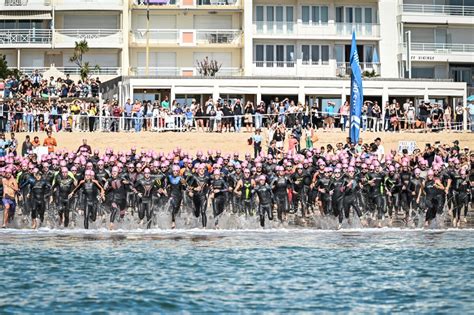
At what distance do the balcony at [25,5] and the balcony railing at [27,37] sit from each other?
1.27 meters

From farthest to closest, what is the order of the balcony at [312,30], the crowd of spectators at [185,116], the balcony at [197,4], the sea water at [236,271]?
1. the balcony at [197,4]
2. the balcony at [312,30]
3. the crowd of spectators at [185,116]
4. the sea water at [236,271]

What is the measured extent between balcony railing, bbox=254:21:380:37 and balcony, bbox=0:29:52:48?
1201 centimetres

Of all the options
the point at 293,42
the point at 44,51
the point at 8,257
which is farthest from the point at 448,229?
the point at 44,51

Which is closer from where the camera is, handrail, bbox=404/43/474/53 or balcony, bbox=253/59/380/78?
balcony, bbox=253/59/380/78

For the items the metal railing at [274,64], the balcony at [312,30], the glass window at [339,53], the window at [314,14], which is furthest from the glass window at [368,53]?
the metal railing at [274,64]

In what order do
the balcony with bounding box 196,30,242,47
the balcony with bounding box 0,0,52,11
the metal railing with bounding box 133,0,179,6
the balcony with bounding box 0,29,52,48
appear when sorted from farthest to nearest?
the balcony with bounding box 0,29,52,48
the balcony with bounding box 0,0,52,11
the balcony with bounding box 196,30,242,47
the metal railing with bounding box 133,0,179,6

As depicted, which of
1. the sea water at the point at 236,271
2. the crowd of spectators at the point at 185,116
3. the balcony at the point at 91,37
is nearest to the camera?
the sea water at the point at 236,271

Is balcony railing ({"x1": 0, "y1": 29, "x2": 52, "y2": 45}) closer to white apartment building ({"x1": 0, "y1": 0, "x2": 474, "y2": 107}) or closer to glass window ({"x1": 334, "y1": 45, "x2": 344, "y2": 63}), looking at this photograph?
white apartment building ({"x1": 0, "y1": 0, "x2": 474, "y2": 107})

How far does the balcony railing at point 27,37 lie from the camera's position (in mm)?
64250

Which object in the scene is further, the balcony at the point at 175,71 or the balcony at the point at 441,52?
the balcony at the point at 441,52

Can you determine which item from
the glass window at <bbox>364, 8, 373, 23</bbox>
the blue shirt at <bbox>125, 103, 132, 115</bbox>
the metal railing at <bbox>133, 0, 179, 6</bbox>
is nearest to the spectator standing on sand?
the blue shirt at <bbox>125, 103, 132, 115</bbox>

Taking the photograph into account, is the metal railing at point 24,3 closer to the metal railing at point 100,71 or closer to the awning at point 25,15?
the awning at point 25,15

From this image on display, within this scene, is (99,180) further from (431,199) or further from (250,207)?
(431,199)

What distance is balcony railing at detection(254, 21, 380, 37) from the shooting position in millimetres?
62938
